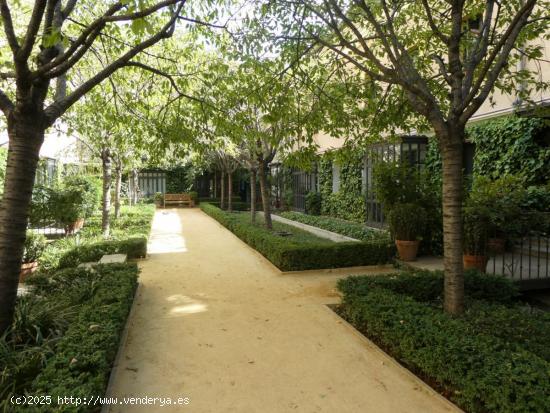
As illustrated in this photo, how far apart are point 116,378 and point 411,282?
398 centimetres

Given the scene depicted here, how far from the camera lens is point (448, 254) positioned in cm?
425

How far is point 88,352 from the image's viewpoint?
3012 millimetres

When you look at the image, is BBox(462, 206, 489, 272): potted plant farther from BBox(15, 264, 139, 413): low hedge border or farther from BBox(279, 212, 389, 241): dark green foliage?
BBox(15, 264, 139, 413): low hedge border

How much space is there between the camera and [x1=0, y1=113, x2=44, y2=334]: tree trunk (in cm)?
339

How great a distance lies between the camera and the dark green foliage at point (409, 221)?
807 centimetres

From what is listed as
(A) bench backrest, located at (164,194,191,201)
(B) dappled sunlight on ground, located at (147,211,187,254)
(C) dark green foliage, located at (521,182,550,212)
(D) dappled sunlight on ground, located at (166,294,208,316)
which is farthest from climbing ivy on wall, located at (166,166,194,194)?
(C) dark green foliage, located at (521,182,550,212)

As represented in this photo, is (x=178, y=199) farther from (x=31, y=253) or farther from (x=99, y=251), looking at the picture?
(x=31, y=253)

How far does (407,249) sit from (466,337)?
4932mm

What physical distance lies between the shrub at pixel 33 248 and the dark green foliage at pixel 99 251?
445mm

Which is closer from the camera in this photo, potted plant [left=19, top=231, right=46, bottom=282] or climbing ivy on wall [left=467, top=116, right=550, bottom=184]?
potted plant [left=19, top=231, right=46, bottom=282]

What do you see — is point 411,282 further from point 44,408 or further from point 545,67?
point 545,67

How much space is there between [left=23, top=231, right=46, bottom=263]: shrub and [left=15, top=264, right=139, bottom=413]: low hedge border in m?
3.08

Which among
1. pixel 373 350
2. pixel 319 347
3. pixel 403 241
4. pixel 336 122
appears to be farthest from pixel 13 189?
pixel 403 241

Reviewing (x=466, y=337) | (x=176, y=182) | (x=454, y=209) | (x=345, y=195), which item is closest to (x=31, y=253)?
(x=454, y=209)
